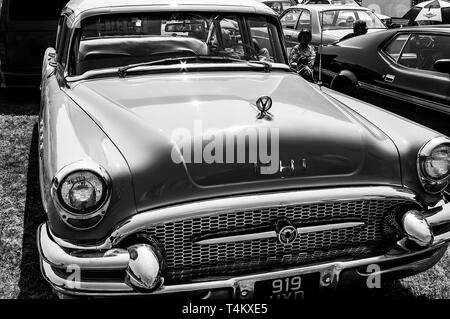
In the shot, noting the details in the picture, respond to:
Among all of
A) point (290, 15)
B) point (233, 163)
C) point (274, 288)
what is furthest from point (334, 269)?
point (290, 15)

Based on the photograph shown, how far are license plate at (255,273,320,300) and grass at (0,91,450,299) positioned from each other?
0.41 m

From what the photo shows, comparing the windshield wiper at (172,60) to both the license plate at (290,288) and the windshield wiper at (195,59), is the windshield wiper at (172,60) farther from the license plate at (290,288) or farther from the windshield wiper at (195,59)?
the license plate at (290,288)

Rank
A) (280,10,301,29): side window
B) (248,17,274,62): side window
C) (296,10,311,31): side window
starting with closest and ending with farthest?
(248,17,274,62): side window, (296,10,311,31): side window, (280,10,301,29): side window

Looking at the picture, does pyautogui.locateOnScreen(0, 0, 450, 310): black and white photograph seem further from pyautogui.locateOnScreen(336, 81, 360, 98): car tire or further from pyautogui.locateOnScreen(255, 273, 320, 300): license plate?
pyautogui.locateOnScreen(336, 81, 360, 98): car tire

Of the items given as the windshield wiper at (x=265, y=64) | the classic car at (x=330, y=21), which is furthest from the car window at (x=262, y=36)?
the classic car at (x=330, y=21)

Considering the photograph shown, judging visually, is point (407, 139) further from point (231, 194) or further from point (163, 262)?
point (163, 262)

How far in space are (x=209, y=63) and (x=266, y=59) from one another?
0.54 meters

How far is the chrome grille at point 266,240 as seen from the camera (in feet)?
7.30

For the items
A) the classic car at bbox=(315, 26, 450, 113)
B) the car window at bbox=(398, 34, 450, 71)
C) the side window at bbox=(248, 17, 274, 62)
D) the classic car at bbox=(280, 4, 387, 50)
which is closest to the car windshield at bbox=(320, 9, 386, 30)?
the classic car at bbox=(280, 4, 387, 50)

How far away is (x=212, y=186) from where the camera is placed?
7.47ft

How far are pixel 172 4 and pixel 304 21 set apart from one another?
725 centimetres

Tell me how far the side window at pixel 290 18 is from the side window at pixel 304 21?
0.17 metres

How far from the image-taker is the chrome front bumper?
83.4 inches
